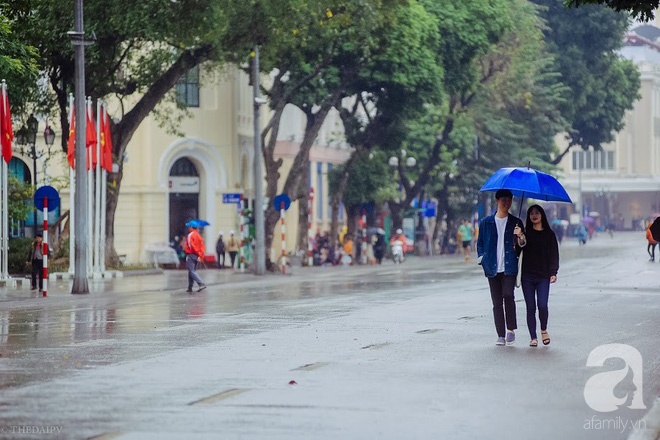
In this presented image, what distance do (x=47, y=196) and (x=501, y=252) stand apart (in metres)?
18.6

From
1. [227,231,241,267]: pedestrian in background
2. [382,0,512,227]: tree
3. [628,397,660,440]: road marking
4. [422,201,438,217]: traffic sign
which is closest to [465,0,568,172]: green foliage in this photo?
[422,201,438,217]: traffic sign

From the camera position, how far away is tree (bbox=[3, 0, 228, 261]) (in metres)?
37.9

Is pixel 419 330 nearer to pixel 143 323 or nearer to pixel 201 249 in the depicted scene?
pixel 143 323

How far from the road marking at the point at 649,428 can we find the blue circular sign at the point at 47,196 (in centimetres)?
2403

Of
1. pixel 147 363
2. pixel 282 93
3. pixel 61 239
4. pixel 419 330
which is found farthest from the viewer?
pixel 282 93

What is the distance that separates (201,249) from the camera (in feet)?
115

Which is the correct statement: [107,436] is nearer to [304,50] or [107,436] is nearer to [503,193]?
[503,193]

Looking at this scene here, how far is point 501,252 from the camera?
17.3 meters

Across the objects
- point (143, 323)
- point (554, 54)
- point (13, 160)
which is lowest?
point (143, 323)

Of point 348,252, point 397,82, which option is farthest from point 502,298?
point 348,252

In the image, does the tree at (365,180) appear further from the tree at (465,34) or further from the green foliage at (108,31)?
the green foliage at (108,31)

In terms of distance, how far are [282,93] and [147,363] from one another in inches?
1439

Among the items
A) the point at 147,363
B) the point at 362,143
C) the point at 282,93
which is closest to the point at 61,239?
the point at 282,93

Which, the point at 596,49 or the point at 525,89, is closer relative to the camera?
the point at 525,89
